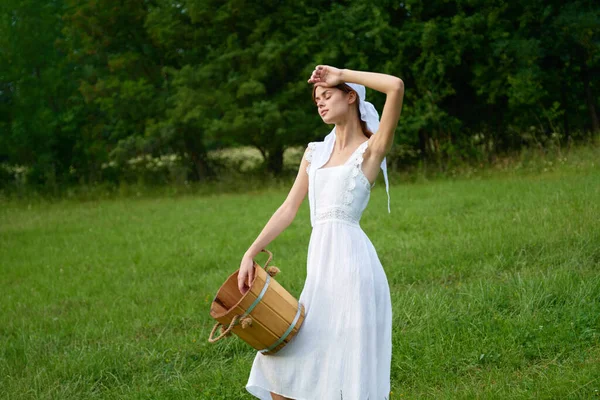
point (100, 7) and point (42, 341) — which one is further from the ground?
point (100, 7)

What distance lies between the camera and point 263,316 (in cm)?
329

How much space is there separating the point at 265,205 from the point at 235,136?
5.64 m

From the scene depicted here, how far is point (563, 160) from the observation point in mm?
13656

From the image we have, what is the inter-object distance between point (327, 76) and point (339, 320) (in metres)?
1.13

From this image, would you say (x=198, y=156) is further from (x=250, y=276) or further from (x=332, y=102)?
(x=250, y=276)

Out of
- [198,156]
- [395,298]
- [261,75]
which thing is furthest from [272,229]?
[198,156]

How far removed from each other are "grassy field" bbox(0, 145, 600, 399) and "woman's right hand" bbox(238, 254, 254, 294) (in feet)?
5.96

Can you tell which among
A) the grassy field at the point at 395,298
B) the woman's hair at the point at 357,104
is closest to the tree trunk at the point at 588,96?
the grassy field at the point at 395,298

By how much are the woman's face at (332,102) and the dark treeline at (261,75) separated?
1222 centimetres

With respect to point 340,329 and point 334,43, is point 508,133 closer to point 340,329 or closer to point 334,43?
point 334,43

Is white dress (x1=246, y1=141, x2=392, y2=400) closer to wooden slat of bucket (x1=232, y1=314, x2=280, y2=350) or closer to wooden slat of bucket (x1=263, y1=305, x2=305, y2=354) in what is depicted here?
wooden slat of bucket (x1=263, y1=305, x2=305, y2=354)

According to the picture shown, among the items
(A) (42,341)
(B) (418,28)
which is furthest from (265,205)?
(A) (42,341)

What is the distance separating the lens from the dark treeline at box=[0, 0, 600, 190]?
56.4 ft

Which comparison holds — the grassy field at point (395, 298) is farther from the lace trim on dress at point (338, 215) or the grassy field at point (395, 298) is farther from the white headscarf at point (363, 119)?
the white headscarf at point (363, 119)
